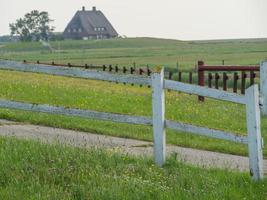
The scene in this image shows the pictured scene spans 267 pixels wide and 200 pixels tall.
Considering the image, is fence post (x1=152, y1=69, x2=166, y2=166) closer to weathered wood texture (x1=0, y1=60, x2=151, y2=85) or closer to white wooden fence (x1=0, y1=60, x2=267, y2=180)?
white wooden fence (x1=0, y1=60, x2=267, y2=180)

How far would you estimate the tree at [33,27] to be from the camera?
141m

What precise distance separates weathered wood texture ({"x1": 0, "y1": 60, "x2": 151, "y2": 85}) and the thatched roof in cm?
14555

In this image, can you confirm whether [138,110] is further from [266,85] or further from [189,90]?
[189,90]

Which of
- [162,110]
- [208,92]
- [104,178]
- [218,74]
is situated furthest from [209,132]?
[218,74]

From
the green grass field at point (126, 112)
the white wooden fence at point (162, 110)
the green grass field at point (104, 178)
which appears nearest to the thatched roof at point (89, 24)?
the green grass field at point (126, 112)

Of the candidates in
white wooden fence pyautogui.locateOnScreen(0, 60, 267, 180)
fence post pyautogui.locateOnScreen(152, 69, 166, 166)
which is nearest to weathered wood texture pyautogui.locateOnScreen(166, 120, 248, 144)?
white wooden fence pyautogui.locateOnScreen(0, 60, 267, 180)

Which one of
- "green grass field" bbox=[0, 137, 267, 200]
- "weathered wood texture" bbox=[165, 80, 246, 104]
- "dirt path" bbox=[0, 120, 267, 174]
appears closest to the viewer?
"green grass field" bbox=[0, 137, 267, 200]

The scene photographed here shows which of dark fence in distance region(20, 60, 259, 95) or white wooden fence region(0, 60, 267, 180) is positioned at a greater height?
white wooden fence region(0, 60, 267, 180)

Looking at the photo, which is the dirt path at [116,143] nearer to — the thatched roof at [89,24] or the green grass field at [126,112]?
the green grass field at [126,112]

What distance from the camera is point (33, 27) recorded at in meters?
147

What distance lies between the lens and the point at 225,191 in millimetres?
6375

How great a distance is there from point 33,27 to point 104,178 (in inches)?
5627

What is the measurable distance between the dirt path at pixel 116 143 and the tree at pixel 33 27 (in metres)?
133

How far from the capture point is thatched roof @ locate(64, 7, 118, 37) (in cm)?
15475
